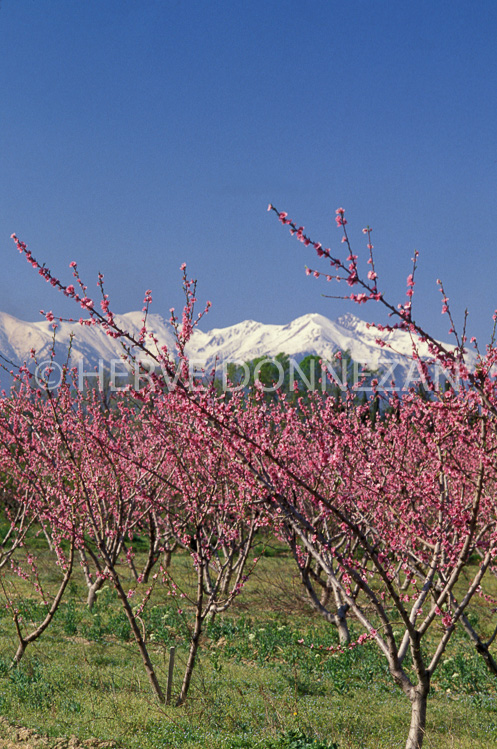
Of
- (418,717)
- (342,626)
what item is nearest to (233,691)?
(418,717)

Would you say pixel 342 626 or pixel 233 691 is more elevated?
pixel 233 691

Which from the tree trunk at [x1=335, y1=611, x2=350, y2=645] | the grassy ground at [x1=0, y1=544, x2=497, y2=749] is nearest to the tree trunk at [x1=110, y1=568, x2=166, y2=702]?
the grassy ground at [x1=0, y1=544, x2=497, y2=749]

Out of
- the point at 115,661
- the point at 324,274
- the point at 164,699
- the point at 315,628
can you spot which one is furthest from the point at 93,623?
the point at 324,274

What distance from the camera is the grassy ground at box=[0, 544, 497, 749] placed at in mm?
6645

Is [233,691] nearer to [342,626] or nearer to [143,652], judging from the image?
[143,652]

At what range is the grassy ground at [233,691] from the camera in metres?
6.64

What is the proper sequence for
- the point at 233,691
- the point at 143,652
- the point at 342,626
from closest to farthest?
the point at 143,652 → the point at 233,691 → the point at 342,626

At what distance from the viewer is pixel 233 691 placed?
8281mm

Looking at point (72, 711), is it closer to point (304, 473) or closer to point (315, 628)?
point (315, 628)

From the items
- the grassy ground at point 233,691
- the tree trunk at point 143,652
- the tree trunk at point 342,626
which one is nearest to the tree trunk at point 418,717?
the grassy ground at point 233,691

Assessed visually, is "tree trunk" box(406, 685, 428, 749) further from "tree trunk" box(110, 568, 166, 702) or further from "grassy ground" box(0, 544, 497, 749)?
"tree trunk" box(110, 568, 166, 702)

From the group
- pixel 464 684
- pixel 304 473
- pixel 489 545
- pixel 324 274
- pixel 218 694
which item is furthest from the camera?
pixel 304 473

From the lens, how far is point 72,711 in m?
7.39

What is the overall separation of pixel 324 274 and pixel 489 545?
3634 millimetres
